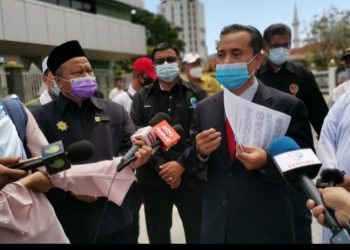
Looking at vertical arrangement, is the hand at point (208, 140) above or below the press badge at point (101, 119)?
below

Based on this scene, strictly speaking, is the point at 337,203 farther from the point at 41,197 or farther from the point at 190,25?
the point at 190,25

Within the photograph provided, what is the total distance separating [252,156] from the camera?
1.96 metres

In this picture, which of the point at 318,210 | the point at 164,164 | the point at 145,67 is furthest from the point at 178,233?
the point at 318,210

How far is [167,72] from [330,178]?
7.87 ft

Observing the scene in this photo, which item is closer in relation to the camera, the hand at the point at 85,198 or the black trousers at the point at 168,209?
the hand at the point at 85,198

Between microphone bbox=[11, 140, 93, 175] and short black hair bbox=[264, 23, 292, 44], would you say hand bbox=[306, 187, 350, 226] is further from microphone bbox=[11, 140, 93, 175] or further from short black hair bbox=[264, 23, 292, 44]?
short black hair bbox=[264, 23, 292, 44]

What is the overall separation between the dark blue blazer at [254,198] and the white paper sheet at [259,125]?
0.33 feet

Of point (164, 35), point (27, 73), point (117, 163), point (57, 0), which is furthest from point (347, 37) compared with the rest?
point (117, 163)

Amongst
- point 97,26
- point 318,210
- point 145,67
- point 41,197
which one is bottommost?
point 41,197

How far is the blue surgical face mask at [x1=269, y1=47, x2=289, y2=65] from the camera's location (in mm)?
3539

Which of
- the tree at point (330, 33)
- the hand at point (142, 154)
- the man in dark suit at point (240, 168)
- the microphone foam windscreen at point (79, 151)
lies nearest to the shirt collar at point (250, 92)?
the man in dark suit at point (240, 168)

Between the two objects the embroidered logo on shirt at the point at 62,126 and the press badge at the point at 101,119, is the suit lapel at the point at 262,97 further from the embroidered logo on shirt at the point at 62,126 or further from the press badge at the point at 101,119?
the embroidered logo on shirt at the point at 62,126

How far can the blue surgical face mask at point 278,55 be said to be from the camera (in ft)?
11.6

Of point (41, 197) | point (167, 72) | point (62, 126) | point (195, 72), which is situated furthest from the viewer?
point (195, 72)
